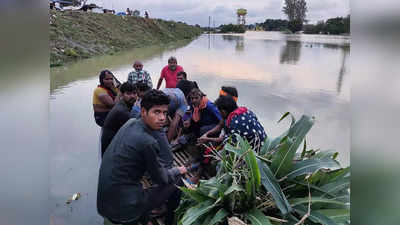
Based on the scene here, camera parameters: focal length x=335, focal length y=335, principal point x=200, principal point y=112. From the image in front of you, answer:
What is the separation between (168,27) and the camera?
148ft

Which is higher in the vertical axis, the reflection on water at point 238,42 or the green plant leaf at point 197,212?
the reflection on water at point 238,42

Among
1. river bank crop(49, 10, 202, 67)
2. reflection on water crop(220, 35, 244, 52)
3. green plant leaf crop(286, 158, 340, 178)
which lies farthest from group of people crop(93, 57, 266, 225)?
reflection on water crop(220, 35, 244, 52)

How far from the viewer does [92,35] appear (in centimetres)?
2161

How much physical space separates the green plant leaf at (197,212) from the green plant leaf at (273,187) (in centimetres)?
27

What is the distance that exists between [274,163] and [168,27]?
45183mm

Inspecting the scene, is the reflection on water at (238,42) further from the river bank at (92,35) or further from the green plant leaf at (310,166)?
the green plant leaf at (310,166)

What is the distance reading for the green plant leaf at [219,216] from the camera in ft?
4.83

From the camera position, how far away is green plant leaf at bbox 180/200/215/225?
151cm

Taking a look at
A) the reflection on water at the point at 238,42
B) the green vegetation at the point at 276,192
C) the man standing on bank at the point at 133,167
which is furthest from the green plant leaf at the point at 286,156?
the reflection on water at the point at 238,42

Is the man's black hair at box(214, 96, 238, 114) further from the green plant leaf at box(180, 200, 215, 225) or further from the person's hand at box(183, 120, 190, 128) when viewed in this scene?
the green plant leaf at box(180, 200, 215, 225)

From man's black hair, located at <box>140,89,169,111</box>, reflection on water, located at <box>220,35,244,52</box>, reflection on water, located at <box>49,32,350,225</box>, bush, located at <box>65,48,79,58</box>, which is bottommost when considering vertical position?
reflection on water, located at <box>49,32,350,225</box>

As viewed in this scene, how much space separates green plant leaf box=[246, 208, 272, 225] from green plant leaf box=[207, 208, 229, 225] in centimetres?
10

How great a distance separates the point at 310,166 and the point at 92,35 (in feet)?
72.1

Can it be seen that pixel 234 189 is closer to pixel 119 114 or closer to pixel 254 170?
pixel 254 170
